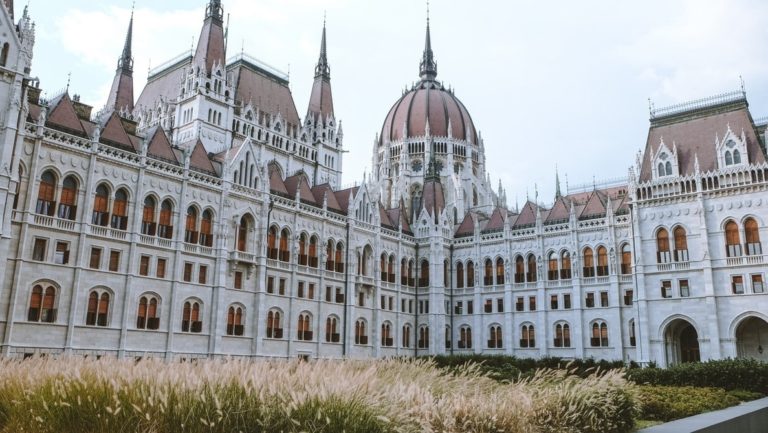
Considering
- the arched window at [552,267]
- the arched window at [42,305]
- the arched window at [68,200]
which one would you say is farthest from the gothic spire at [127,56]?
the arched window at [552,267]

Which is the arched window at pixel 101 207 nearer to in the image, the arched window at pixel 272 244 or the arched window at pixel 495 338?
the arched window at pixel 272 244

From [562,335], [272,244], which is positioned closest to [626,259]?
[562,335]

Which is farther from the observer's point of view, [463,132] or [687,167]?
[463,132]

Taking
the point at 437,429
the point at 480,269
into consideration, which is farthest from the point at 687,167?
the point at 437,429

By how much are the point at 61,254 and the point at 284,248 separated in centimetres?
1666

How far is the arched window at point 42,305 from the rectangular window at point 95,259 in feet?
8.41

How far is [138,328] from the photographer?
36.2 m

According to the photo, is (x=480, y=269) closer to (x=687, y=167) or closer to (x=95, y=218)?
(x=687, y=167)

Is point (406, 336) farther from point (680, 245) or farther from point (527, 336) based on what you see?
point (680, 245)

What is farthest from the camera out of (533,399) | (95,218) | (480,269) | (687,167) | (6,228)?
(480,269)

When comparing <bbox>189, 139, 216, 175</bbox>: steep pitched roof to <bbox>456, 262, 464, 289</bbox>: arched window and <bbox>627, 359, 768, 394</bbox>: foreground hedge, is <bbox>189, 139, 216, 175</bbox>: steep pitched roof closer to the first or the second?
<bbox>456, 262, 464, 289</bbox>: arched window

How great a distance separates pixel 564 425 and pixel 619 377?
2611 millimetres

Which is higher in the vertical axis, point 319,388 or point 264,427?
point 319,388

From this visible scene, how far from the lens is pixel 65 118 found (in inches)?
1395
